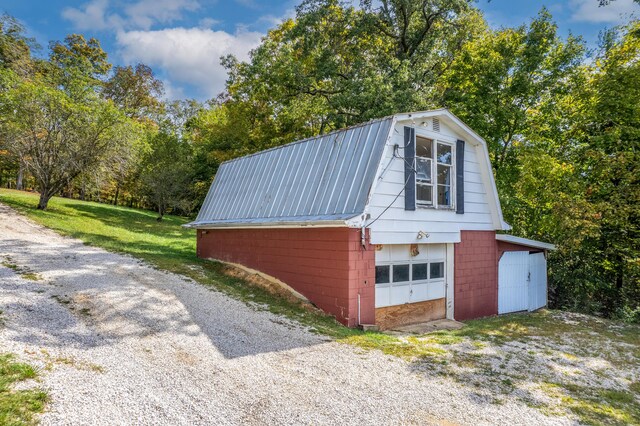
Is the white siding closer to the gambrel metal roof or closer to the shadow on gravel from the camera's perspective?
the gambrel metal roof

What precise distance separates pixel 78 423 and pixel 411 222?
7.11 meters

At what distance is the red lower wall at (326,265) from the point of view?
748 cm

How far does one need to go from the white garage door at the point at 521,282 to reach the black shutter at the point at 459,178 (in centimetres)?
279

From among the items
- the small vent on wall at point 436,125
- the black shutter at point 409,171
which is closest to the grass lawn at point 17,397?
the black shutter at point 409,171

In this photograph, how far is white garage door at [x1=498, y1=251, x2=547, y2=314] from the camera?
11117 mm

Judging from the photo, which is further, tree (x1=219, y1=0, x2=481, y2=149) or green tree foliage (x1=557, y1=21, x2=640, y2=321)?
tree (x1=219, y1=0, x2=481, y2=149)

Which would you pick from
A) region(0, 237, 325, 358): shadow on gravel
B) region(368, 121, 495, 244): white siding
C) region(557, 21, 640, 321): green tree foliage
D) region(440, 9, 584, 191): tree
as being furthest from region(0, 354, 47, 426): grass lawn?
region(440, 9, 584, 191): tree

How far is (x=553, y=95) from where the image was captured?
15266 millimetres

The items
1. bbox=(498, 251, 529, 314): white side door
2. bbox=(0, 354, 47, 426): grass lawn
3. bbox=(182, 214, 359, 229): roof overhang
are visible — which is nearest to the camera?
bbox=(0, 354, 47, 426): grass lawn

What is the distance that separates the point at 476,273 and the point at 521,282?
2457 millimetres

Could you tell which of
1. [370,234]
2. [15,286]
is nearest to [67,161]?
[15,286]

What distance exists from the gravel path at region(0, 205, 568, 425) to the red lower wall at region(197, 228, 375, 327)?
1.19 meters

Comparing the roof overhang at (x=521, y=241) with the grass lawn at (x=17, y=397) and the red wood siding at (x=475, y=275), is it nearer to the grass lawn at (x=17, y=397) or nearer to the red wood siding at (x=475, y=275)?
the red wood siding at (x=475, y=275)

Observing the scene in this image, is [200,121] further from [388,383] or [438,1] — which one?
Result: [388,383]
